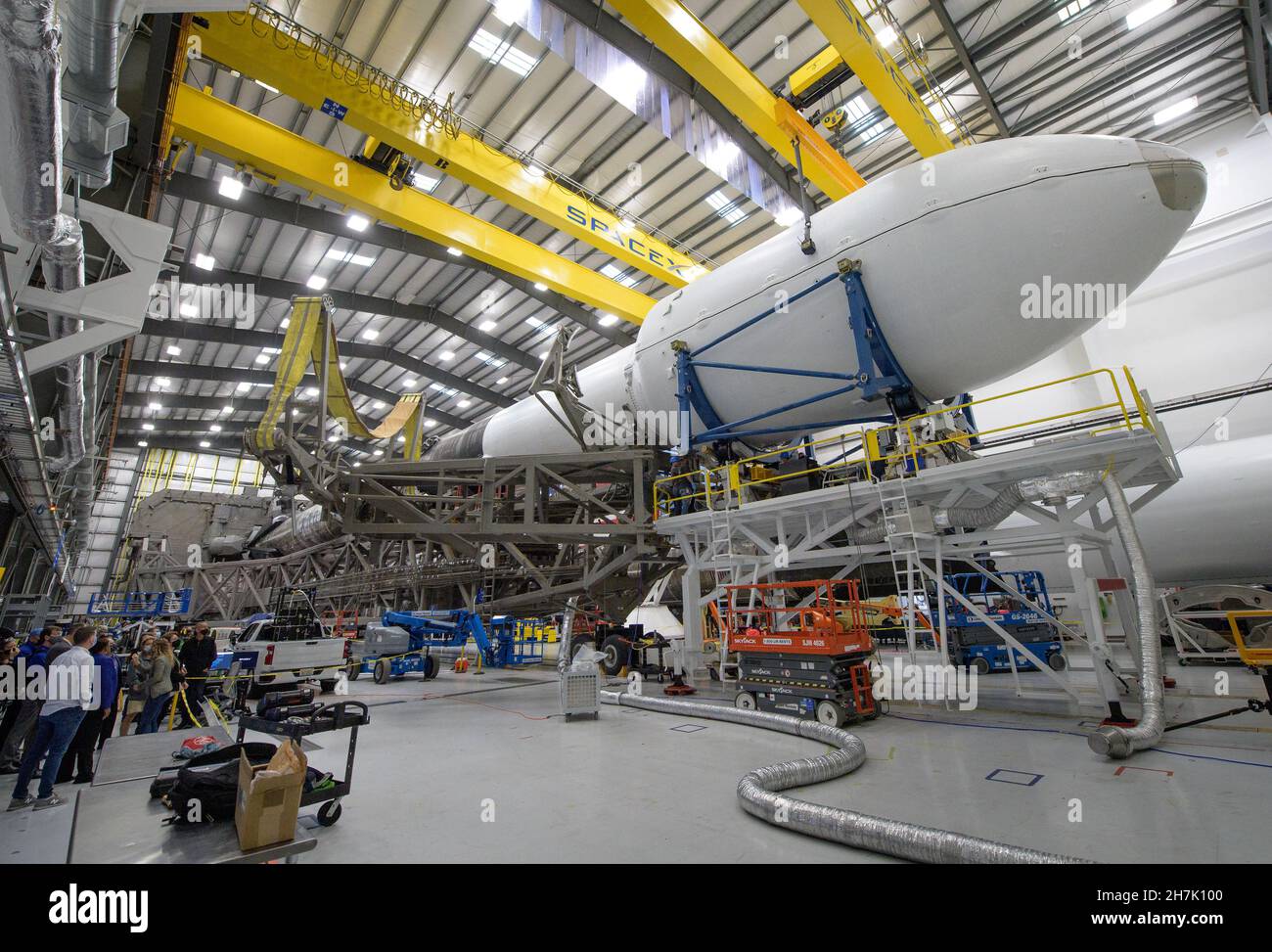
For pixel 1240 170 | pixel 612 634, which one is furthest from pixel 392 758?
pixel 1240 170

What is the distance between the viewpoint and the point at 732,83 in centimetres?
966

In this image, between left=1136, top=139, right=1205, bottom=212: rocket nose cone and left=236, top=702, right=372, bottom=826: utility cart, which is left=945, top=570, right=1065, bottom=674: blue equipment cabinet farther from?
left=236, top=702, right=372, bottom=826: utility cart

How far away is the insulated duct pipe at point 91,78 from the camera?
3641mm

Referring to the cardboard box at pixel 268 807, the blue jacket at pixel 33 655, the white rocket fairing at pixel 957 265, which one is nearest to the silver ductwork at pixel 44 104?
the blue jacket at pixel 33 655

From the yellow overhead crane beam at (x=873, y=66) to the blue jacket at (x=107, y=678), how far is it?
41.4 ft

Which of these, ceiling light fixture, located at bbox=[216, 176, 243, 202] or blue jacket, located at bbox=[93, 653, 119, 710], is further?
ceiling light fixture, located at bbox=[216, 176, 243, 202]

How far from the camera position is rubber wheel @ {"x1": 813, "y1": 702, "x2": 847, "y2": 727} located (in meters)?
5.78

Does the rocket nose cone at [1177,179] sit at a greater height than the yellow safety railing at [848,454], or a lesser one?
greater

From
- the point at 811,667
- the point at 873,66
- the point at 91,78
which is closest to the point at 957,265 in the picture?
the point at 811,667

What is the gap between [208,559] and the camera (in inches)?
971

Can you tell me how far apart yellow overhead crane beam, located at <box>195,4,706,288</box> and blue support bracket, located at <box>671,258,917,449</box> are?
6.95 meters

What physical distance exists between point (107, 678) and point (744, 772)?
6.61m

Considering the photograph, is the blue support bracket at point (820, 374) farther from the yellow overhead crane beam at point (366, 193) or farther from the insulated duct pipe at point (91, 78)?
the yellow overhead crane beam at point (366, 193)
